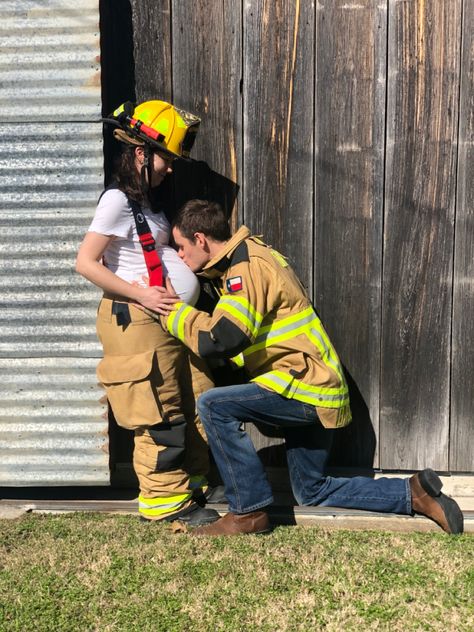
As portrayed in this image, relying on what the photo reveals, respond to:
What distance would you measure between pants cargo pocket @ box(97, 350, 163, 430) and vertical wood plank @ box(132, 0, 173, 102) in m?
1.35

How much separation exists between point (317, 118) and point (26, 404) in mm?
2017

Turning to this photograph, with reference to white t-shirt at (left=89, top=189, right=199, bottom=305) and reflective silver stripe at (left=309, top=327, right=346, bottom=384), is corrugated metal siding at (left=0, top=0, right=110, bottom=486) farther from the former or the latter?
reflective silver stripe at (left=309, top=327, right=346, bottom=384)

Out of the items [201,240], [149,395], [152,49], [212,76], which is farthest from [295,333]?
[152,49]

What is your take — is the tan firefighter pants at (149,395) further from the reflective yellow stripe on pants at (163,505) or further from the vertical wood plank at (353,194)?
the vertical wood plank at (353,194)

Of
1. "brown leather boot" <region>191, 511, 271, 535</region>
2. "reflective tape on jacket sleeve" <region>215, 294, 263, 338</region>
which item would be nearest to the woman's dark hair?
"reflective tape on jacket sleeve" <region>215, 294, 263, 338</region>

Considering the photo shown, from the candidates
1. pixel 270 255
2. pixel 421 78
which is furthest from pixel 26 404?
pixel 421 78

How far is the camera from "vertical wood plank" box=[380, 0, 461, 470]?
378cm

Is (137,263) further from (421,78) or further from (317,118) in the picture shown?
(421,78)

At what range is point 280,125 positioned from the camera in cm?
391

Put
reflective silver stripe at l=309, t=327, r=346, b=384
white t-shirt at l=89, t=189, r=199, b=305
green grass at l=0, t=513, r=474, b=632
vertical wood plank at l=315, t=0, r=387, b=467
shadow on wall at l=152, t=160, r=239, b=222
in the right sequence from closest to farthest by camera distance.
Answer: green grass at l=0, t=513, r=474, b=632 < white t-shirt at l=89, t=189, r=199, b=305 < reflective silver stripe at l=309, t=327, r=346, b=384 < vertical wood plank at l=315, t=0, r=387, b=467 < shadow on wall at l=152, t=160, r=239, b=222

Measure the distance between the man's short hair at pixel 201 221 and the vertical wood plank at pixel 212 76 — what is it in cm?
40

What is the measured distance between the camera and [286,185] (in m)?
3.96

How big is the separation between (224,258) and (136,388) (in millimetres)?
717

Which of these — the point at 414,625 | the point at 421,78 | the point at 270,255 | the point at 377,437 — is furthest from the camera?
the point at 377,437
